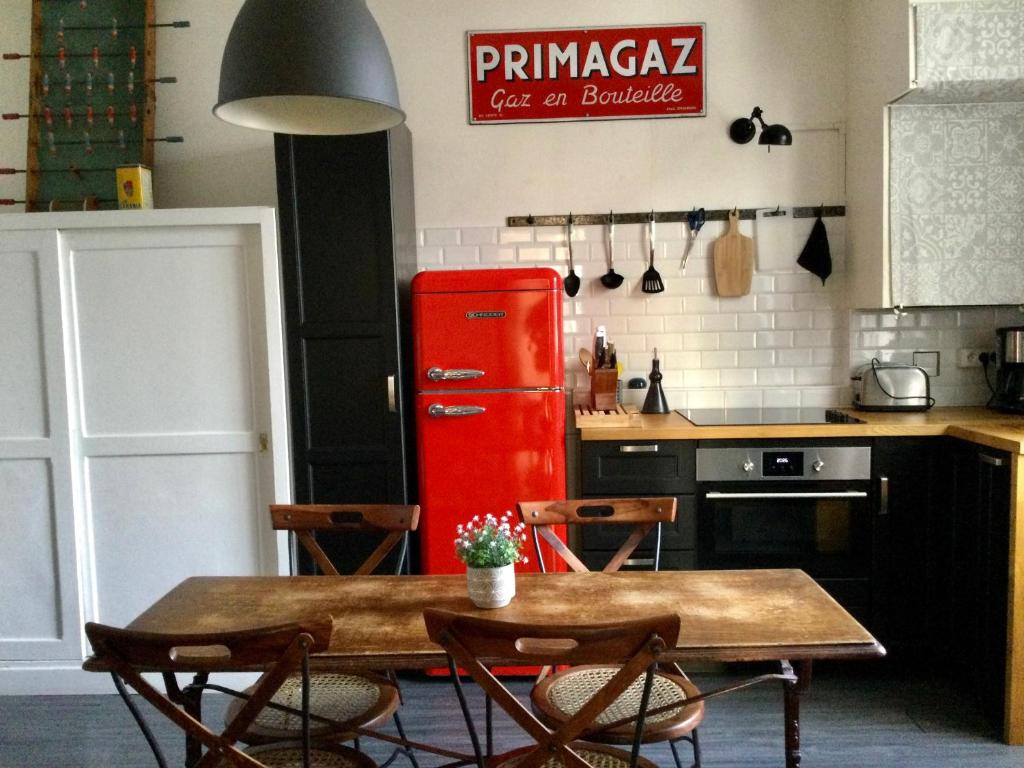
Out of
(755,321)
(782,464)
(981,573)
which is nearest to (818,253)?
(755,321)

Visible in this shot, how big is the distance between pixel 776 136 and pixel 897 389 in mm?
1191

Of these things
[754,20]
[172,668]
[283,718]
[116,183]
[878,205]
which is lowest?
[283,718]

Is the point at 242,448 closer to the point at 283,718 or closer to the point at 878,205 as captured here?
the point at 283,718

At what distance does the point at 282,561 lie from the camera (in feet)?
10.4

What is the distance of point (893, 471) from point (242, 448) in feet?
8.30

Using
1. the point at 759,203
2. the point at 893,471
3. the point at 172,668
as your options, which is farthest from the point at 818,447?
the point at 172,668

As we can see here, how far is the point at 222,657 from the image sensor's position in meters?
1.49

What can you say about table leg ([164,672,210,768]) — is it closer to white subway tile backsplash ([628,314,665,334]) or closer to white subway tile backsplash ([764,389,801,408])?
white subway tile backsplash ([628,314,665,334])

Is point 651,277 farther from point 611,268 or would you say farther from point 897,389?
point 897,389

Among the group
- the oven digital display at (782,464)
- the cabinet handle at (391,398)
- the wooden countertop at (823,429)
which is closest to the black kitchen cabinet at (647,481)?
the wooden countertop at (823,429)

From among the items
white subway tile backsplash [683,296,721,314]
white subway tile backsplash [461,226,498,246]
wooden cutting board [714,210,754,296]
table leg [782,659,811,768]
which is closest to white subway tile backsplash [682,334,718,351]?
white subway tile backsplash [683,296,721,314]

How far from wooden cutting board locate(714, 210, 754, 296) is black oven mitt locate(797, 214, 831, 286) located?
0.80ft

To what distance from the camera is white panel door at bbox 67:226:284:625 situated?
10.4 ft

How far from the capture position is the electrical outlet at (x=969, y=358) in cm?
361
